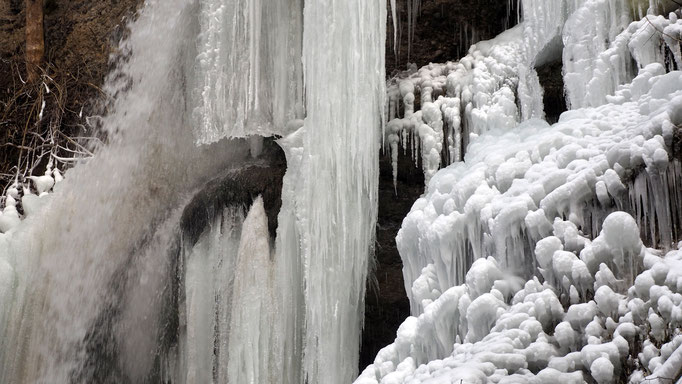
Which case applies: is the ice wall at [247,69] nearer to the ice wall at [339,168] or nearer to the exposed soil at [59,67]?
the ice wall at [339,168]

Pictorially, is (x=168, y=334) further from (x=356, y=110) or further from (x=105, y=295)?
(x=356, y=110)

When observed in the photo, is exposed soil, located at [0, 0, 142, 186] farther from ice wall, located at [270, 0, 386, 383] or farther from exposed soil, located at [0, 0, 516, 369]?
ice wall, located at [270, 0, 386, 383]

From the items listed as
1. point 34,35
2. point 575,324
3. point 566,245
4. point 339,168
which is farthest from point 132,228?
point 575,324

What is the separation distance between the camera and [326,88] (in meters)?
5.30

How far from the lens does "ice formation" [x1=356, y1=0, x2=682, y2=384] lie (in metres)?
2.63

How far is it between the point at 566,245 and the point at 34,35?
252 inches

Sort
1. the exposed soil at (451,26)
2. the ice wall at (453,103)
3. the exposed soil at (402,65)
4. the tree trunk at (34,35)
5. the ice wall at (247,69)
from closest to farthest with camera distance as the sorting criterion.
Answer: the ice wall at (453,103) < the ice wall at (247,69) < the exposed soil at (402,65) < the exposed soil at (451,26) < the tree trunk at (34,35)

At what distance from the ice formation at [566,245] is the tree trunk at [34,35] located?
5.26 m

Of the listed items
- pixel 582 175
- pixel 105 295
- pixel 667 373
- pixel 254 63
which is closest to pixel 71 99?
pixel 105 295

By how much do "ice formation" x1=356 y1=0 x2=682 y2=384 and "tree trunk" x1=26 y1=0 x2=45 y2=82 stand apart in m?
5.26

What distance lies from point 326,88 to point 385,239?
1498mm

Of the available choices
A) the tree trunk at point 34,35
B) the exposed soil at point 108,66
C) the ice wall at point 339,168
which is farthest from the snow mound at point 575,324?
the tree trunk at point 34,35

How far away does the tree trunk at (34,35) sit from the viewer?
A: 788 cm

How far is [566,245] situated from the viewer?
2988 mm
